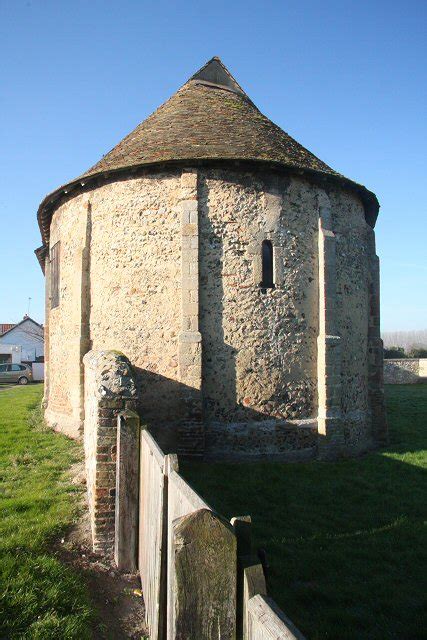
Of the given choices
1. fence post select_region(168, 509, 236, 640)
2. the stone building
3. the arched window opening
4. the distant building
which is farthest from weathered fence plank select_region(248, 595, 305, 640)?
the distant building

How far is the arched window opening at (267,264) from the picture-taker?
34.8 feet

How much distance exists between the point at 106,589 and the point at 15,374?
33016 millimetres

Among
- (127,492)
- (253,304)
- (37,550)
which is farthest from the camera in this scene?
(253,304)

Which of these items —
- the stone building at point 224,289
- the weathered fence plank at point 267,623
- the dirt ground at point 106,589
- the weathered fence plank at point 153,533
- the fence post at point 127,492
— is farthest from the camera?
the stone building at point 224,289

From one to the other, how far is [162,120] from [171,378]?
6674 mm

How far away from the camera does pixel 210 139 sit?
36.4ft

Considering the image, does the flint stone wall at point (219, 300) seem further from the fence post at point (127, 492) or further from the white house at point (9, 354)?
the white house at point (9, 354)

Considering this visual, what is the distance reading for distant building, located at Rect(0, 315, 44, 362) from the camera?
47625mm

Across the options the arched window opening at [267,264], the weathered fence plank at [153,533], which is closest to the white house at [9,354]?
the arched window opening at [267,264]

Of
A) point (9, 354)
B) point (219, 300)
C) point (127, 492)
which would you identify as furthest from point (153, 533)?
point (9, 354)

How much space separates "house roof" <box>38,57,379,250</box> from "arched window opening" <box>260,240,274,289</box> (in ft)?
5.55

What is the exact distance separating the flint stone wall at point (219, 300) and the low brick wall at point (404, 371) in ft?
82.2

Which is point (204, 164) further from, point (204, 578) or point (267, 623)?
point (267, 623)

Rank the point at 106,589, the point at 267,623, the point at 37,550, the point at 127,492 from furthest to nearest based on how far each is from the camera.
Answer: the point at 127,492 → the point at 37,550 → the point at 106,589 → the point at 267,623
